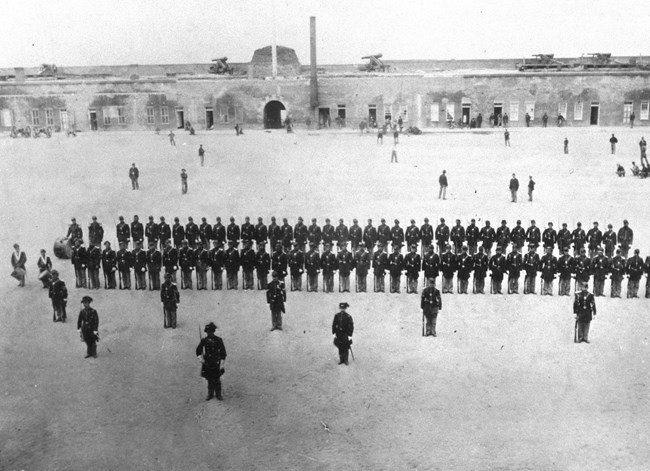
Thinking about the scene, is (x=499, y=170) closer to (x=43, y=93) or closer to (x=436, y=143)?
(x=436, y=143)

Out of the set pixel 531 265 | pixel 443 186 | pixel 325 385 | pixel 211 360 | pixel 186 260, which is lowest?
pixel 325 385

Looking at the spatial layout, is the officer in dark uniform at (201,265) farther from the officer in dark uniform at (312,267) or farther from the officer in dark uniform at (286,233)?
the officer in dark uniform at (286,233)

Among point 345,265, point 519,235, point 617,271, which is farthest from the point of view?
point 519,235

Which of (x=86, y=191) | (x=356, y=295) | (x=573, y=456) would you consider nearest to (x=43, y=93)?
(x=86, y=191)

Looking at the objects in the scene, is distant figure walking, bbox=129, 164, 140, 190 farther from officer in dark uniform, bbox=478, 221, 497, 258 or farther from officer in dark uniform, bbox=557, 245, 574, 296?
officer in dark uniform, bbox=557, 245, 574, 296

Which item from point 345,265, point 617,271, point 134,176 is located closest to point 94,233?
point 134,176

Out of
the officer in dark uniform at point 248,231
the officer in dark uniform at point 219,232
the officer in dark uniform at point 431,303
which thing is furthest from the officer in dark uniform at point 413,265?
the officer in dark uniform at point 219,232

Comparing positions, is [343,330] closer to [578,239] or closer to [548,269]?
[548,269]

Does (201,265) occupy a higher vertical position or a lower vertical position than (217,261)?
lower
